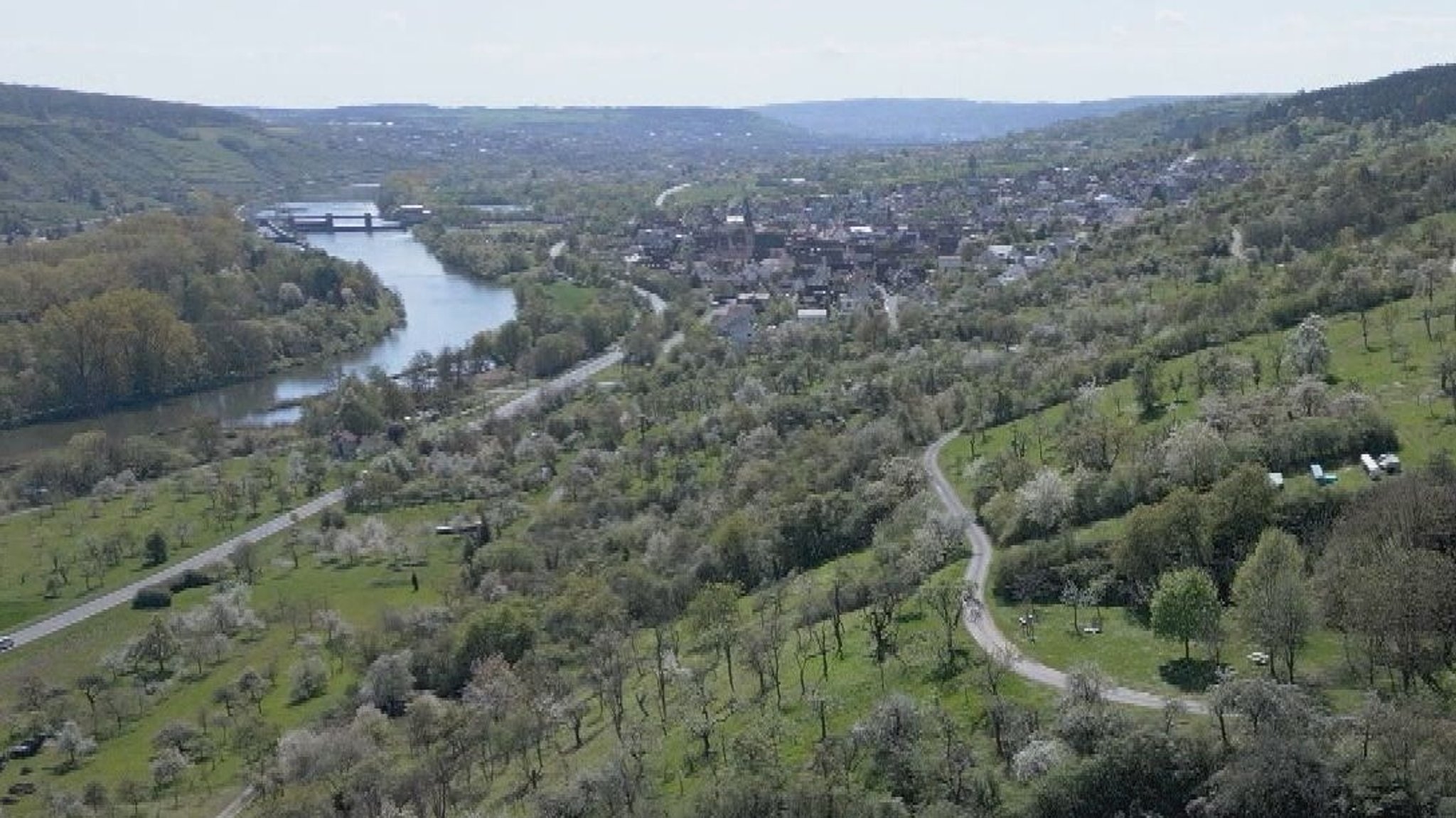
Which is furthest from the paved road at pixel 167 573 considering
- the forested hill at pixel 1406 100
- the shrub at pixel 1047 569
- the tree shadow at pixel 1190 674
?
the forested hill at pixel 1406 100

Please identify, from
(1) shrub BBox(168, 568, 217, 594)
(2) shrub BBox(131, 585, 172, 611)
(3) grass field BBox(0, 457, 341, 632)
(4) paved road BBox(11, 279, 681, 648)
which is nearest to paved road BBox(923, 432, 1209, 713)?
(1) shrub BBox(168, 568, 217, 594)

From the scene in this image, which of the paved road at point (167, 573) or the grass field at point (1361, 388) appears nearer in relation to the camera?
the grass field at point (1361, 388)

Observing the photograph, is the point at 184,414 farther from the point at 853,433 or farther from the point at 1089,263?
the point at 1089,263

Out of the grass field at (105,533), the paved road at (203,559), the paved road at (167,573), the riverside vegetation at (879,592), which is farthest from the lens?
the grass field at (105,533)

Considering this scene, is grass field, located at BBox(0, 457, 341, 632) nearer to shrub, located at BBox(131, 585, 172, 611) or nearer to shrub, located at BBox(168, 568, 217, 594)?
shrub, located at BBox(168, 568, 217, 594)

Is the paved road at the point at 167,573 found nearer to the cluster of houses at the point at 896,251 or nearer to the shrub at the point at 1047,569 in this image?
the cluster of houses at the point at 896,251

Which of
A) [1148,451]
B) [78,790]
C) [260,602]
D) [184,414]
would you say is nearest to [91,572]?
[260,602]

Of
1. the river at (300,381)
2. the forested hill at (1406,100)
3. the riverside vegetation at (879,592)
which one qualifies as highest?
the forested hill at (1406,100)
